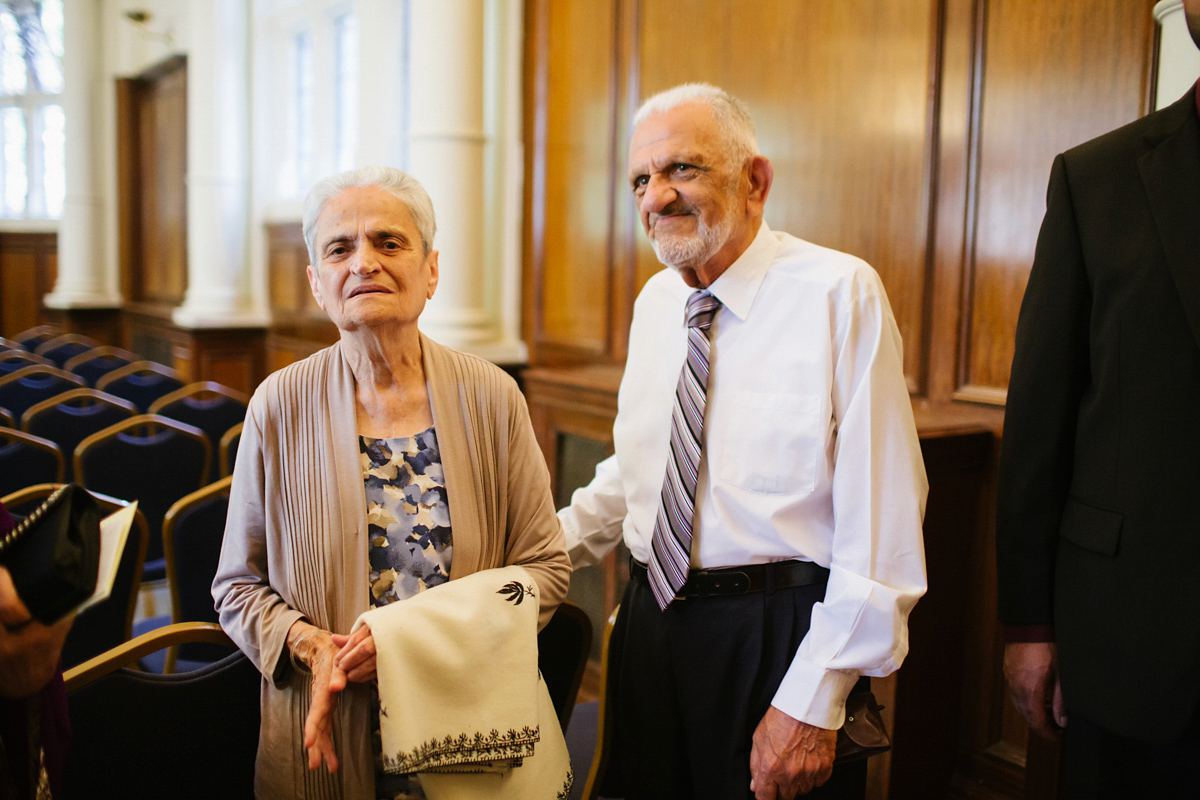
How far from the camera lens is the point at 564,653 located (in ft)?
5.38

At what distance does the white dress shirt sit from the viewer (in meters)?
1.34

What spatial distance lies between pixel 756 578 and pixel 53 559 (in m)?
0.99

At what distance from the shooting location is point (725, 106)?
151 cm

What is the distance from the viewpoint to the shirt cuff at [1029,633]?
1.34 m

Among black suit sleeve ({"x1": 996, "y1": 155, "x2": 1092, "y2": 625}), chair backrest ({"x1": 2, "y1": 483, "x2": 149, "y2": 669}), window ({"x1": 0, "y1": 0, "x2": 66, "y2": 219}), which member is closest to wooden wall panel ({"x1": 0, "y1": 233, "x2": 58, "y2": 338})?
window ({"x1": 0, "y1": 0, "x2": 66, "y2": 219})

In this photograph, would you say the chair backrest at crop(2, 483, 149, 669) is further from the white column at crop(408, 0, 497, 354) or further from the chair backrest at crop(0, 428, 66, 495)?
the white column at crop(408, 0, 497, 354)

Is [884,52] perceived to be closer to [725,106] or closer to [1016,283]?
[1016,283]

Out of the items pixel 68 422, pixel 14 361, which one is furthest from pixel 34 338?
pixel 68 422

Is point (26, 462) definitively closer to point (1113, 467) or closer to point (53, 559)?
point (53, 559)

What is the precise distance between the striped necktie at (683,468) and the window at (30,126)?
40.5 feet

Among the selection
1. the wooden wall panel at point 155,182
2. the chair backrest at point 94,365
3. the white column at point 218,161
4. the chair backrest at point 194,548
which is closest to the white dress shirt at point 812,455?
the chair backrest at point 194,548

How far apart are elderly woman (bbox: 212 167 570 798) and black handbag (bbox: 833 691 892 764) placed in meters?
0.49

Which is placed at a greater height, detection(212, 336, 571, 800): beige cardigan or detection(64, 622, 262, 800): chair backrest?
detection(212, 336, 571, 800): beige cardigan

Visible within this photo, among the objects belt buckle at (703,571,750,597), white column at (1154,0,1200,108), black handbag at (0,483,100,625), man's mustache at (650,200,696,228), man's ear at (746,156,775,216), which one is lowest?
belt buckle at (703,571,750,597)
